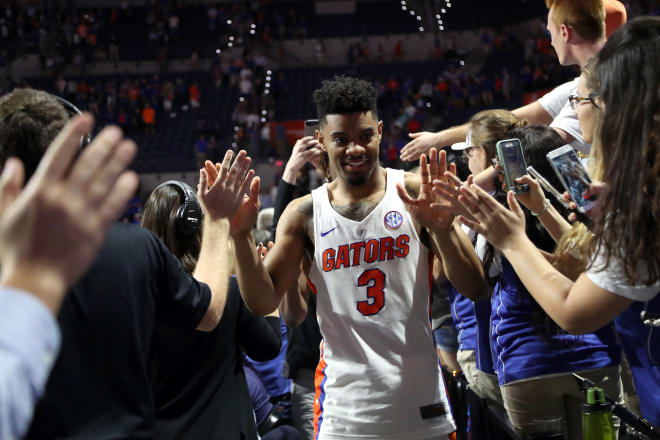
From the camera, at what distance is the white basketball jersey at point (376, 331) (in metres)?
2.64

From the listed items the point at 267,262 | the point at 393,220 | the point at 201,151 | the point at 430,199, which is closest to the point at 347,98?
the point at 393,220

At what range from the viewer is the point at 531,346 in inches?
116

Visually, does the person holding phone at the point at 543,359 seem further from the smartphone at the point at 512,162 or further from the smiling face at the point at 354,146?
the smiling face at the point at 354,146

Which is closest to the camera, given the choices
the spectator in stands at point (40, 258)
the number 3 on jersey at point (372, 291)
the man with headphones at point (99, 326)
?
the spectator in stands at point (40, 258)

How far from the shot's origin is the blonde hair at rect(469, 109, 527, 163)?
3528 mm

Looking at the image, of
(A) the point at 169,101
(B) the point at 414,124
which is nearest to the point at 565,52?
(B) the point at 414,124

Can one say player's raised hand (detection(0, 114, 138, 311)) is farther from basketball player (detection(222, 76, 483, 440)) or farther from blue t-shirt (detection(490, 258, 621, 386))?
blue t-shirt (detection(490, 258, 621, 386))

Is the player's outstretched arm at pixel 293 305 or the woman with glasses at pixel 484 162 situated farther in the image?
the woman with glasses at pixel 484 162

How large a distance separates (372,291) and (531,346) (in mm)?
765

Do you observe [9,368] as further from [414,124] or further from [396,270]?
[414,124]

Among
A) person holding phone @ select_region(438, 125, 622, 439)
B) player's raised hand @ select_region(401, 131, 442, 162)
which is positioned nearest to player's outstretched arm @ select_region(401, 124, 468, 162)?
player's raised hand @ select_region(401, 131, 442, 162)

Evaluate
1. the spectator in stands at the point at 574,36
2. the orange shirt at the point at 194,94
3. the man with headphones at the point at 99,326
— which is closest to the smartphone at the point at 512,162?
the spectator in stands at the point at 574,36

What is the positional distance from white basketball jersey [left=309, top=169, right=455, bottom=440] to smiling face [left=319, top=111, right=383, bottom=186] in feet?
0.50

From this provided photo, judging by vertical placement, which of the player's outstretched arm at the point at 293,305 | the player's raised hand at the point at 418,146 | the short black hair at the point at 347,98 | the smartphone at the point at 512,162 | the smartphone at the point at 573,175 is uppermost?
the short black hair at the point at 347,98
